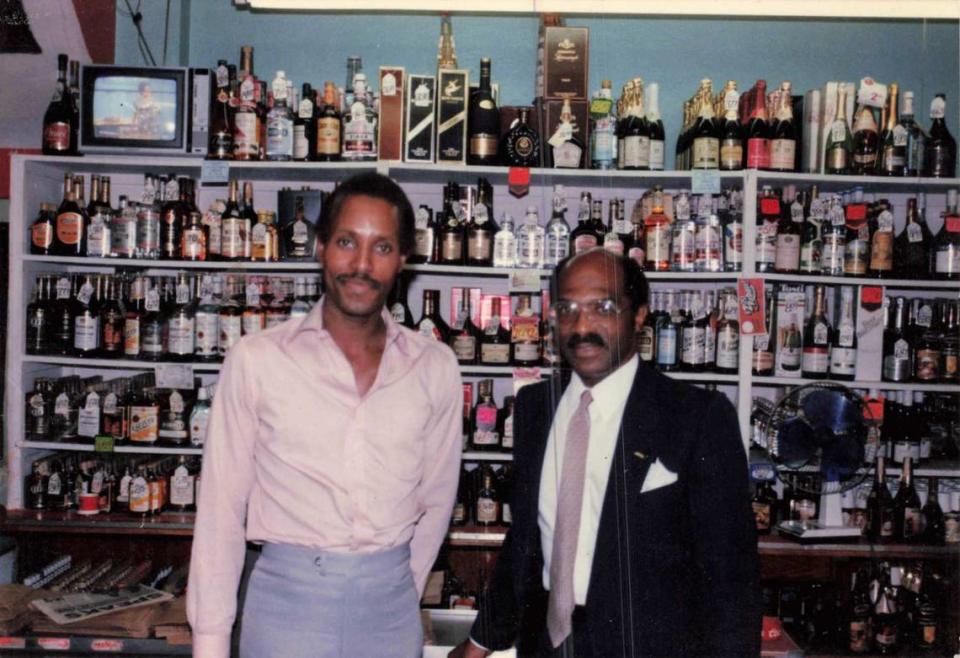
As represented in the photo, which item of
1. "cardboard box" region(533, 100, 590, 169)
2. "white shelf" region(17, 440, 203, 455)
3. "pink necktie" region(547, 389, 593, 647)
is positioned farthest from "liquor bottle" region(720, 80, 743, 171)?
"white shelf" region(17, 440, 203, 455)

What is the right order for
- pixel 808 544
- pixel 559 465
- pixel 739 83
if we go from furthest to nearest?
pixel 739 83 < pixel 808 544 < pixel 559 465

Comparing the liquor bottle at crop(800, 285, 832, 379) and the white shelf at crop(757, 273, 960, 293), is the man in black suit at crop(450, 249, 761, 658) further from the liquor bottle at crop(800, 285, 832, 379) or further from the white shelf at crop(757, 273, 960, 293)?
the liquor bottle at crop(800, 285, 832, 379)

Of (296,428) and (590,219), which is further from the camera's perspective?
(590,219)

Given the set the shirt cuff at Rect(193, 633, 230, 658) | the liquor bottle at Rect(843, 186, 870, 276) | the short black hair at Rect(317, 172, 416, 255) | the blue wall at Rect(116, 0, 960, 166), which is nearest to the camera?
the shirt cuff at Rect(193, 633, 230, 658)

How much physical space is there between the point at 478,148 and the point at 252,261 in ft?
3.50

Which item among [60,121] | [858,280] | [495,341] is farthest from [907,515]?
[60,121]

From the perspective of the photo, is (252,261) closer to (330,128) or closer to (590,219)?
(330,128)

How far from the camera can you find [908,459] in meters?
3.43

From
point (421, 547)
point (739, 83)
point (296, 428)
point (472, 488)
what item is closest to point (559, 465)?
point (421, 547)

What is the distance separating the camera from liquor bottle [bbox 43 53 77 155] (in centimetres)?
360

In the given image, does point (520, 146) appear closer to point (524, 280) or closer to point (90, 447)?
point (524, 280)

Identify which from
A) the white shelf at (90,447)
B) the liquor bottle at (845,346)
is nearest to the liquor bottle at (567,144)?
the liquor bottle at (845,346)

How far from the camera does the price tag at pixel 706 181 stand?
3391mm

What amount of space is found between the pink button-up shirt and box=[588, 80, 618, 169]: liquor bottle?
192 centimetres
